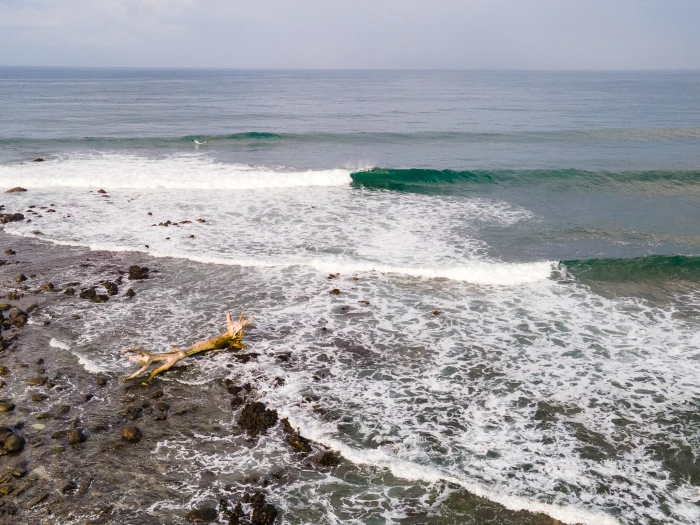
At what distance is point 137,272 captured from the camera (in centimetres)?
1278

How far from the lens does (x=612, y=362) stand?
373 inches

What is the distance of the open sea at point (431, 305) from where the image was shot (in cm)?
681

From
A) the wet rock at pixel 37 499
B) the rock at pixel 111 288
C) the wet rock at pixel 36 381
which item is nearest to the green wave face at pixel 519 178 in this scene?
the rock at pixel 111 288

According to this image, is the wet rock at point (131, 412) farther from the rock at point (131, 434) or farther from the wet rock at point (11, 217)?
the wet rock at point (11, 217)

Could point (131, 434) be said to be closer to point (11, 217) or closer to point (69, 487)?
point (69, 487)

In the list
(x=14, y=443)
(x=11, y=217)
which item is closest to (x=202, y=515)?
(x=14, y=443)

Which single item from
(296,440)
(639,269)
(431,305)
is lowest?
(296,440)

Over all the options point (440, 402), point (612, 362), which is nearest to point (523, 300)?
point (612, 362)

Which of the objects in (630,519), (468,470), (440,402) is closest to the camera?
(630,519)

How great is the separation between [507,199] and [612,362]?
12771 mm

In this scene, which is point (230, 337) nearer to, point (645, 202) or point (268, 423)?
point (268, 423)

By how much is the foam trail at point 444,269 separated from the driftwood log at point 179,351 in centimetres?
411

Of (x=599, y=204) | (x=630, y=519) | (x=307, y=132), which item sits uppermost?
(x=307, y=132)

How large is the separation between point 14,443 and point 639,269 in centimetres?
1368
